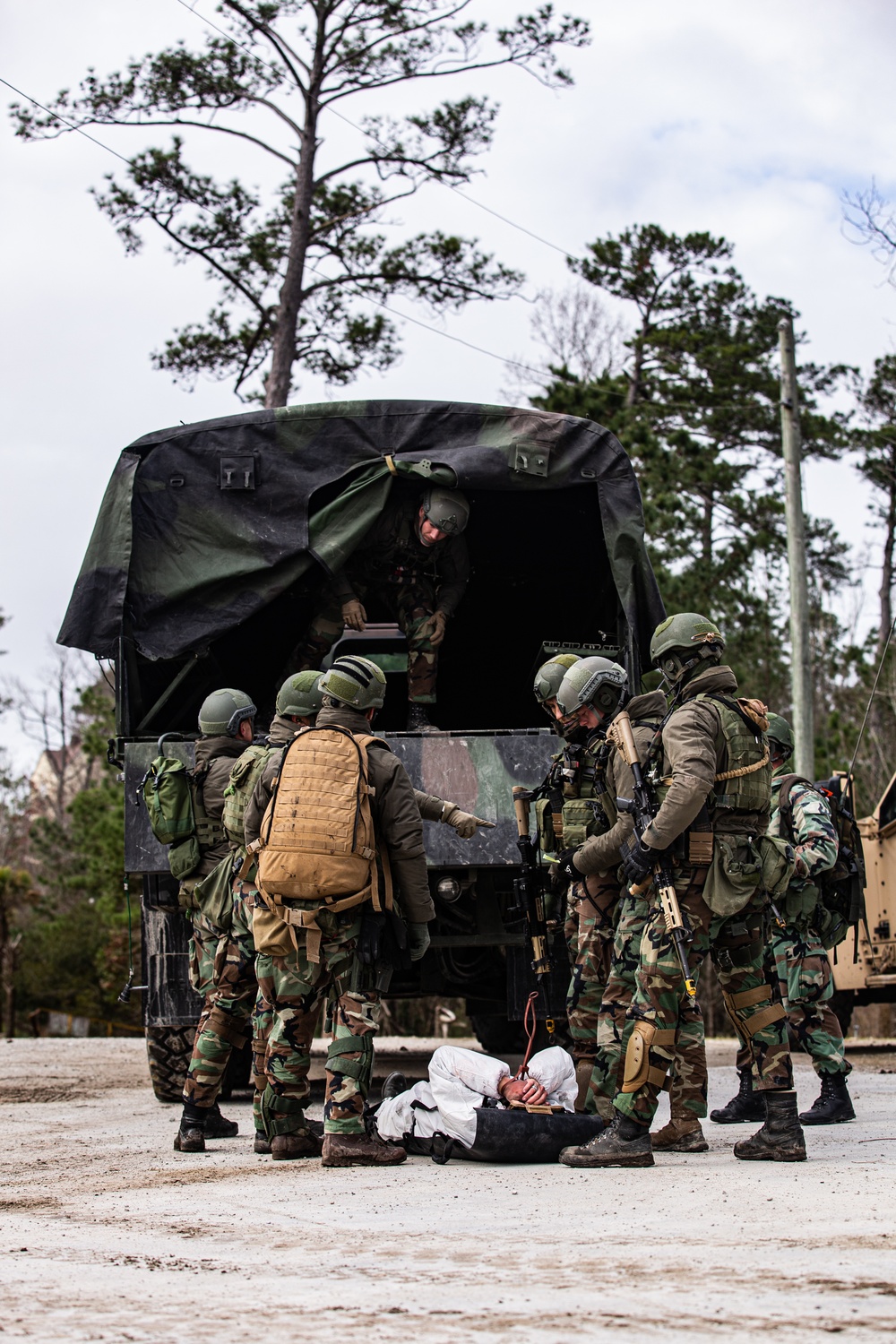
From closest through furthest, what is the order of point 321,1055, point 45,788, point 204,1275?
point 204,1275 < point 321,1055 < point 45,788

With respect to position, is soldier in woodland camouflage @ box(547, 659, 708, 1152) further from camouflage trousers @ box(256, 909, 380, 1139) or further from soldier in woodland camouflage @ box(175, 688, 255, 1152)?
soldier in woodland camouflage @ box(175, 688, 255, 1152)

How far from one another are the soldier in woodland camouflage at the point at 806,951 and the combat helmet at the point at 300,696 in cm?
200

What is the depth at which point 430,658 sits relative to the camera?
Answer: 8422 mm

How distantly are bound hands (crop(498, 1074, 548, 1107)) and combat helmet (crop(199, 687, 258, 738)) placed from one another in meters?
2.16

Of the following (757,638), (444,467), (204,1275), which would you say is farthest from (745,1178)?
(757,638)

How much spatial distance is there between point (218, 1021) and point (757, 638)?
17.2 meters

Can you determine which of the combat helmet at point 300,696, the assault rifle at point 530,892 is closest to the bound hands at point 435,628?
the assault rifle at point 530,892

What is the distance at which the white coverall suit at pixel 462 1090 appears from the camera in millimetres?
5520

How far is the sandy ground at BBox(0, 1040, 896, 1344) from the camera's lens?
2.84 metres

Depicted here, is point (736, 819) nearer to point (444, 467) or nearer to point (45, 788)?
point (444, 467)

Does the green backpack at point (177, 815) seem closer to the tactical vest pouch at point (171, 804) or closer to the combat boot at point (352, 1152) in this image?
the tactical vest pouch at point (171, 804)

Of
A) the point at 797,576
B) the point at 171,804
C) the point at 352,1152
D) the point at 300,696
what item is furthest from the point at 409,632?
the point at 797,576

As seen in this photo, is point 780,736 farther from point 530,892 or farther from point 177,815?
point 177,815

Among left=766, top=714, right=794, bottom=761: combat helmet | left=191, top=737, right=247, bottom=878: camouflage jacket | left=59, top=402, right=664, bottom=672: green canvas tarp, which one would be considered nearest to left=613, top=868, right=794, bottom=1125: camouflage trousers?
left=766, top=714, right=794, bottom=761: combat helmet
